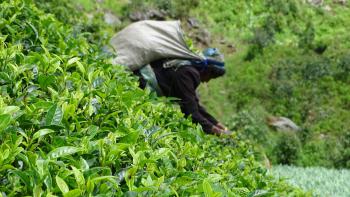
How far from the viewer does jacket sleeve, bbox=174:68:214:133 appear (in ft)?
13.3

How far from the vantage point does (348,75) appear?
1427 cm

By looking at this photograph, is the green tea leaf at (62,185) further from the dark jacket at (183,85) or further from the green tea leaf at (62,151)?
the dark jacket at (183,85)

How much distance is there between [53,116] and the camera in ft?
5.18

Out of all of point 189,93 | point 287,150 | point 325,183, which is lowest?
point 287,150

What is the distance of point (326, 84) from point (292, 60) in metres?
1.50

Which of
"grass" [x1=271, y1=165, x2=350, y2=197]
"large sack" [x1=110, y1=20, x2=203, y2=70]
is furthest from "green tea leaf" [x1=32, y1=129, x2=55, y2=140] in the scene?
"grass" [x1=271, y1=165, x2=350, y2=197]

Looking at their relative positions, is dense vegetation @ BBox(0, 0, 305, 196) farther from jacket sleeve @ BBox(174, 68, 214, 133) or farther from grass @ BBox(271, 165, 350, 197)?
grass @ BBox(271, 165, 350, 197)

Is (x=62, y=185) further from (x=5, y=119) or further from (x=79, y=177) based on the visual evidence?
(x=5, y=119)

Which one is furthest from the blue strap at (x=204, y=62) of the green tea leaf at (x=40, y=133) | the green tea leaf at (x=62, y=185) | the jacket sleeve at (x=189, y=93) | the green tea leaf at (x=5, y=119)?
the green tea leaf at (x=62, y=185)

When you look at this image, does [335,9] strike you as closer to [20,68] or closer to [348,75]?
[348,75]

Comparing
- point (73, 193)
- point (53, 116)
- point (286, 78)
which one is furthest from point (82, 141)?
point (286, 78)

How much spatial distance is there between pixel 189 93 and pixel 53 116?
255 cm

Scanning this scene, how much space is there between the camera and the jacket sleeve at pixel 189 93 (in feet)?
13.3

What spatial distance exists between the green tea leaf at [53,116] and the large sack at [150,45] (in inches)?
97.0
